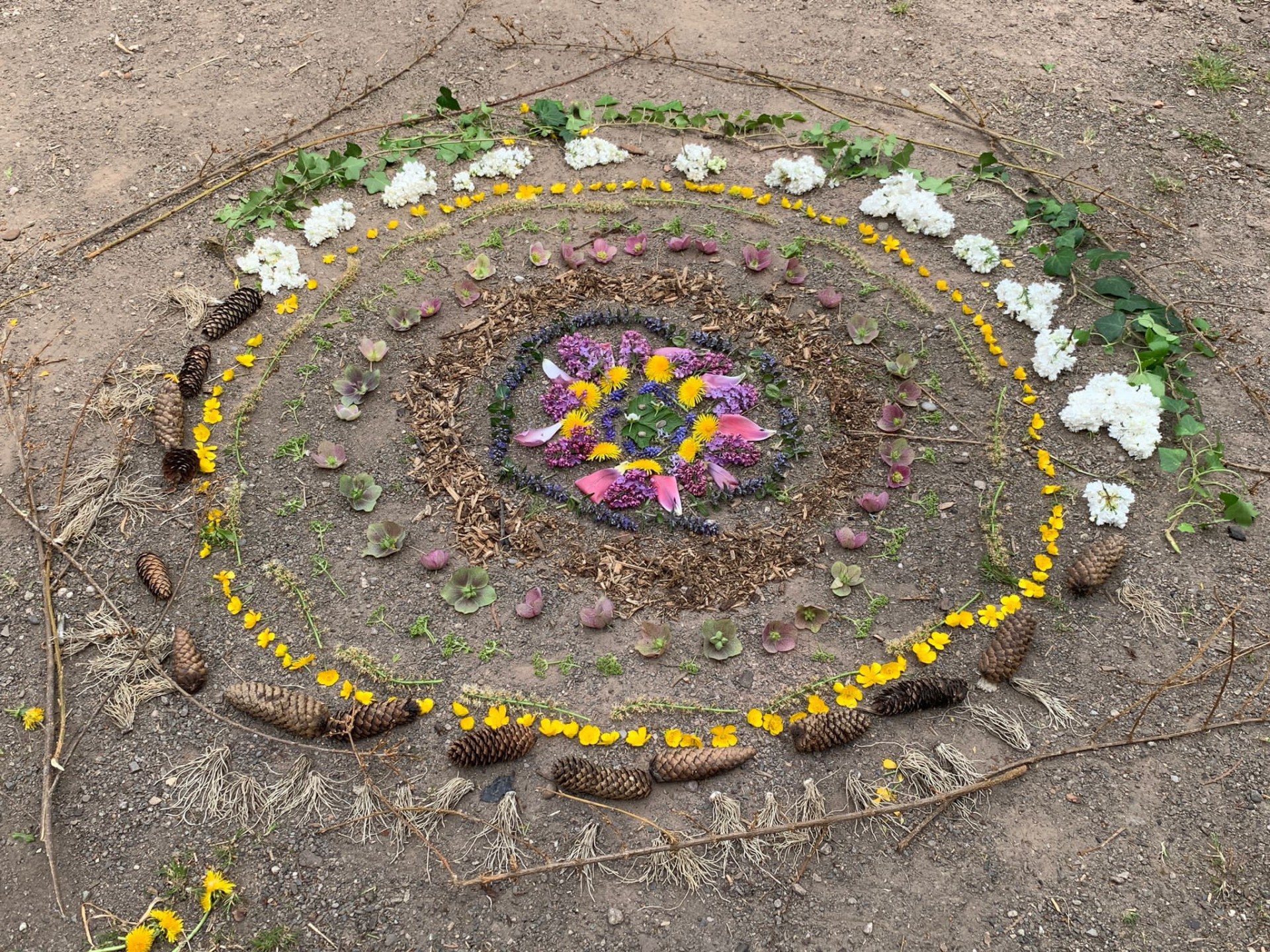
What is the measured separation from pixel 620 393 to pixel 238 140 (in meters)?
3.39

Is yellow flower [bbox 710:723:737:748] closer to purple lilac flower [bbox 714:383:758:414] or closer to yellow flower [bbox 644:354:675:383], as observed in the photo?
purple lilac flower [bbox 714:383:758:414]

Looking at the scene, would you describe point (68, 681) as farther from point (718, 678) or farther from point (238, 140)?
point (238, 140)

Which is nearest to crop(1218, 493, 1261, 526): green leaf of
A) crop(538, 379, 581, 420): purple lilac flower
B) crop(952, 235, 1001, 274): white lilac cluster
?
crop(952, 235, 1001, 274): white lilac cluster

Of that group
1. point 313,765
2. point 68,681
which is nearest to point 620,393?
point 313,765

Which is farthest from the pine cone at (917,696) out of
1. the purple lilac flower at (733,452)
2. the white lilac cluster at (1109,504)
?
the purple lilac flower at (733,452)

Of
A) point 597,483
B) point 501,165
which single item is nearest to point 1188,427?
point 597,483

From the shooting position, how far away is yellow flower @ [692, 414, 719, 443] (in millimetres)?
4426

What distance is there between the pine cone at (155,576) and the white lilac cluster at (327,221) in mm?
2235

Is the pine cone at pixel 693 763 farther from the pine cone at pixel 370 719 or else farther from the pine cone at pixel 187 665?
the pine cone at pixel 187 665

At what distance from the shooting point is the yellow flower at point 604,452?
14.3 ft

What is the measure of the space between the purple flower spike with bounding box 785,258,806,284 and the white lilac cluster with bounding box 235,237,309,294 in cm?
278

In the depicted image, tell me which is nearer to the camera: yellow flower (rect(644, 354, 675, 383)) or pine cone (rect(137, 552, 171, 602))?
pine cone (rect(137, 552, 171, 602))

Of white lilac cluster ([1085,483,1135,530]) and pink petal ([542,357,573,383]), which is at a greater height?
white lilac cluster ([1085,483,1135,530])

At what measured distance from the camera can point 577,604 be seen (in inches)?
152
